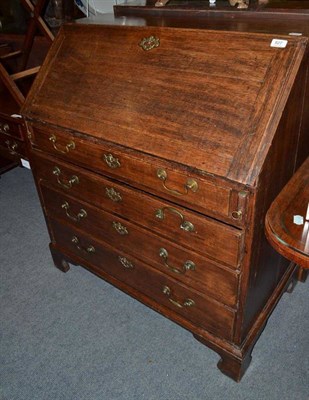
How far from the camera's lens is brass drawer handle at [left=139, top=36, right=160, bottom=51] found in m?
1.45

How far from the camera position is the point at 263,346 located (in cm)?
186

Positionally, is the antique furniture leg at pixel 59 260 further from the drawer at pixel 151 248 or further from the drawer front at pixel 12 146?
the drawer front at pixel 12 146

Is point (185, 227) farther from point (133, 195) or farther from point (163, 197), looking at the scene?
point (133, 195)

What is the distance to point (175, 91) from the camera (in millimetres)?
1355

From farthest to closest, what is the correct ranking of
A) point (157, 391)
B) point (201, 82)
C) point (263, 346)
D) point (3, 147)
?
1. point (3, 147)
2. point (263, 346)
3. point (157, 391)
4. point (201, 82)

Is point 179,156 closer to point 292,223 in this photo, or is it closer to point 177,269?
point 292,223

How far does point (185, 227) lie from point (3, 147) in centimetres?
184

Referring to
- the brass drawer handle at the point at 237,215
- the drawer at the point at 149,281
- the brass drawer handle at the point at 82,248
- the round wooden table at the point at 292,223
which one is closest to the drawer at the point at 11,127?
the drawer at the point at 149,281

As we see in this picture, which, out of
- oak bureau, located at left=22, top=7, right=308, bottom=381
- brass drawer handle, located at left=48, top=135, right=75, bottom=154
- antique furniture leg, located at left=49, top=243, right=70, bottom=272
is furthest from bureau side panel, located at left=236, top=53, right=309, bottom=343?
antique furniture leg, located at left=49, top=243, right=70, bottom=272

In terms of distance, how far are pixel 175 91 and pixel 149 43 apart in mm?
261

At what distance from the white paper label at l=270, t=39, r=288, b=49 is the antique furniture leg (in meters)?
1.64

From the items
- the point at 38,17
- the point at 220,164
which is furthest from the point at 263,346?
the point at 38,17

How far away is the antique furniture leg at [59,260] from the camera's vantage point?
2.29 meters

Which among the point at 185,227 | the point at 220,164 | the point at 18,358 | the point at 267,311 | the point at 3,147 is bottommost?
the point at 18,358
